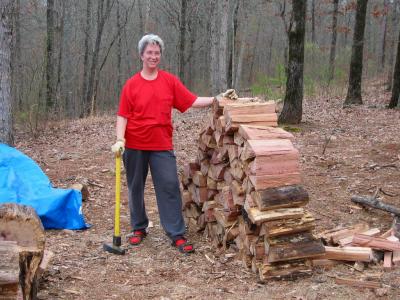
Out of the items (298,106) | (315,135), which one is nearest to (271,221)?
(315,135)

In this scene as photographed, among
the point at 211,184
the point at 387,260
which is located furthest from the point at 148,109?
the point at 387,260

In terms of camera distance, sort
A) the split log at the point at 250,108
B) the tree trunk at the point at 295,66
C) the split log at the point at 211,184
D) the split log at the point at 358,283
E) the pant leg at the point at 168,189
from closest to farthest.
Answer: the split log at the point at 358,283 → the split log at the point at 250,108 → the pant leg at the point at 168,189 → the split log at the point at 211,184 → the tree trunk at the point at 295,66

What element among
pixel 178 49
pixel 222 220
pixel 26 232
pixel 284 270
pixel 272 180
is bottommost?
pixel 284 270

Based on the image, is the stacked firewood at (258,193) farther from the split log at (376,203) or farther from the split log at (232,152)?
the split log at (376,203)

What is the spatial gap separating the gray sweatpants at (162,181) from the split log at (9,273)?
1872mm

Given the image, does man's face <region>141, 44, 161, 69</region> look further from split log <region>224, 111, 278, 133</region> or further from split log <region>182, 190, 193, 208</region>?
split log <region>182, 190, 193, 208</region>

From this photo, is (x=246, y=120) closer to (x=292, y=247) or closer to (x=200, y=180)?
(x=200, y=180)

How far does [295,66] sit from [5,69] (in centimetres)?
628

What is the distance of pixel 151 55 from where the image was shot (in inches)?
179

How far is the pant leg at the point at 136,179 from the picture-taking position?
15.7 ft

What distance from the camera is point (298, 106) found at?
10.8 m

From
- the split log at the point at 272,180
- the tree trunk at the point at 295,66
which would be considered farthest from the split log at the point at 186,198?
the tree trunk at the point at 295,66

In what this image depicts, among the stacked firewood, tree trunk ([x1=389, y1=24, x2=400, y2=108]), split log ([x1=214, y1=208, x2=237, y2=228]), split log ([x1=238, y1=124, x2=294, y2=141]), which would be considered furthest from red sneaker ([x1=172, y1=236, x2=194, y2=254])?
tree trunk ([x1=389, y1=24, x2=400, y2=108])

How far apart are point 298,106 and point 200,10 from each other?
17057 millimetres
